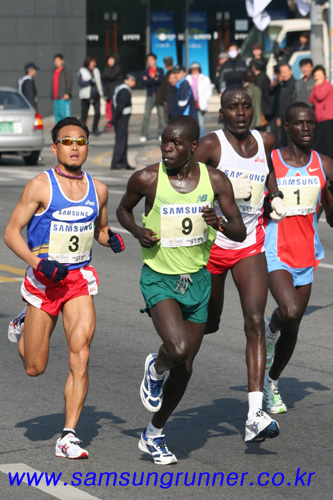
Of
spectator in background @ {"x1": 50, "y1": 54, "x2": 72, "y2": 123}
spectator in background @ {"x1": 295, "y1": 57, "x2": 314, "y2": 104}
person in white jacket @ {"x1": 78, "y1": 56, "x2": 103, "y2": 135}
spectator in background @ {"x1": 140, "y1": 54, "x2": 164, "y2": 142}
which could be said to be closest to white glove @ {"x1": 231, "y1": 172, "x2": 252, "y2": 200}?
spectator in background @ {"x1": 295, "y1": 57, "x2": 314, "y2": 104}

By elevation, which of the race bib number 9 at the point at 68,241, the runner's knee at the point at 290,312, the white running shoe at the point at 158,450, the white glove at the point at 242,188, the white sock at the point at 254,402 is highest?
the white glove at the point at 242,188

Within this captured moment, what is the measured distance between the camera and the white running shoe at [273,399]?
711 centimetres

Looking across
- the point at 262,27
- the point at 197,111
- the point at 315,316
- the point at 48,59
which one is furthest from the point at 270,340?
the point at 48,59

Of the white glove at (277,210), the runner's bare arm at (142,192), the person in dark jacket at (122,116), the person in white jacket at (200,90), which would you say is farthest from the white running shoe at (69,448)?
the person in white jacket at (200,90)

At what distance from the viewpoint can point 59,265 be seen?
20.1 feet

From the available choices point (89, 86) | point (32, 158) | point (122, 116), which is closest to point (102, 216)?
point (122, 116)

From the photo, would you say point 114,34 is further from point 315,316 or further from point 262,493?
point 262,493

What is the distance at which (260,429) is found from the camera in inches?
241

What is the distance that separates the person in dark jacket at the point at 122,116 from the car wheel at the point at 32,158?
1.86 metres

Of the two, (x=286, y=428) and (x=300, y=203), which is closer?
(x=286, y=428)

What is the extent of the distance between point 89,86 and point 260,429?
24652 mm

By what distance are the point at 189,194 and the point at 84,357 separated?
105 cm

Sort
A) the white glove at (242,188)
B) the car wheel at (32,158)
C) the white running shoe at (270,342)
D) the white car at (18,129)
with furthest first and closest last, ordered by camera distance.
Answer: the car wheel at (32,158) < the white car at (18,129) < the white running shoe at (270,342) < the white glove at (242,188)

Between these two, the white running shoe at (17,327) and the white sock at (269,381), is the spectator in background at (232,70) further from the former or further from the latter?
the white running shoe at (17,327)
